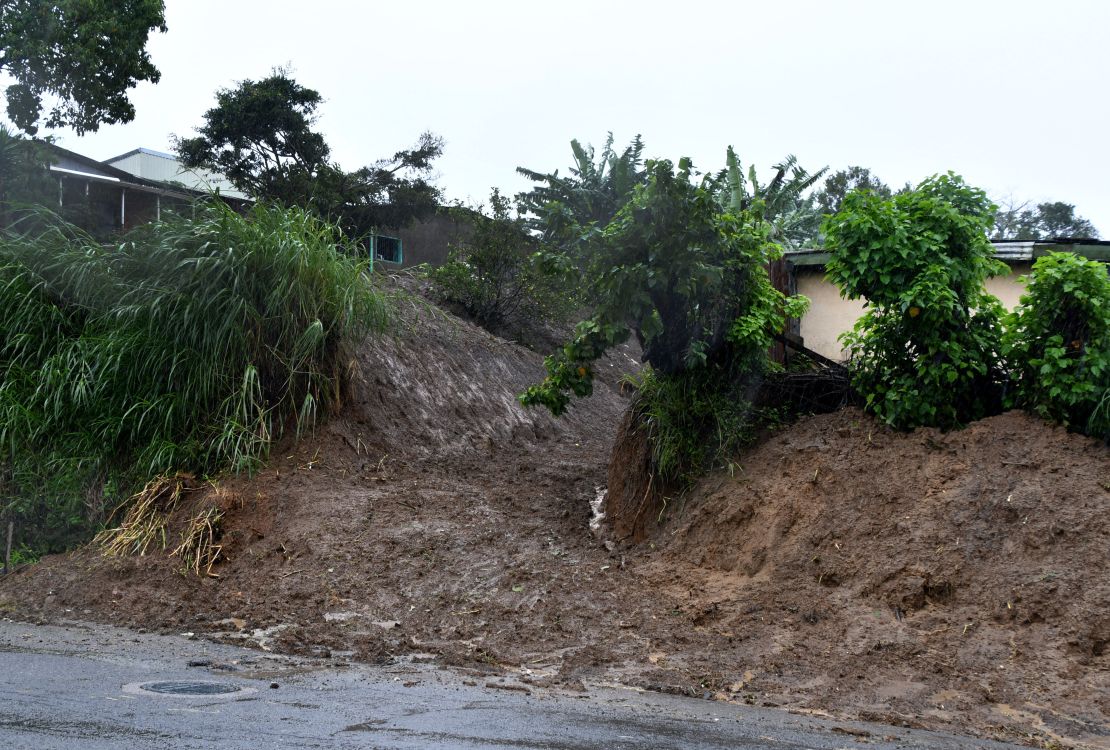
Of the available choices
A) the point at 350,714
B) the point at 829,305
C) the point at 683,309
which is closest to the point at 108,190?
the point at 829,305

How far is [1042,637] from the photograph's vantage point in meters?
6.18

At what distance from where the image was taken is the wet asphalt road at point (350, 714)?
4.60m

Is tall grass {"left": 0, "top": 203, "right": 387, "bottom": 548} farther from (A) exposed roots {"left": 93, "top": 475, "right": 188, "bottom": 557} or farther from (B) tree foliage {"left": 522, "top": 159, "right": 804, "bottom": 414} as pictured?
(B) tree foliage {"left": 522, "top": 159, "right": 804, "bottom": 414}

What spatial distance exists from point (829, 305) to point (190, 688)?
25.9ft

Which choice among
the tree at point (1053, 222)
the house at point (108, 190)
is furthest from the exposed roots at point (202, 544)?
the tree at point (1053, 222)

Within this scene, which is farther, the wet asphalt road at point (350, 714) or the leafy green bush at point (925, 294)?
the leafy green bush at point (925, 294)

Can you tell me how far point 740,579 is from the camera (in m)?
7.75

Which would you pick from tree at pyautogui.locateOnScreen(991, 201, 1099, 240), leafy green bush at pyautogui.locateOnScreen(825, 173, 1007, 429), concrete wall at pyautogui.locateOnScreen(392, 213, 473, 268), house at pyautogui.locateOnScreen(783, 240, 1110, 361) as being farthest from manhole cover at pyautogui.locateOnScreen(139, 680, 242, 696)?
tree at pyautogui.locateOnScreen(991, 201, 1099, 240)

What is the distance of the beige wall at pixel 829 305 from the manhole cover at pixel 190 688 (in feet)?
24.3

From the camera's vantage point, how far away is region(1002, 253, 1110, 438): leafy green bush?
7340mm

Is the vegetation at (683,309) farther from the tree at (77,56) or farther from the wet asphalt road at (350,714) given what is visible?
the tree at (77,56)

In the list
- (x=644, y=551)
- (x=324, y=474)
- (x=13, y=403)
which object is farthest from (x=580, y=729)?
(x=13, y=403)

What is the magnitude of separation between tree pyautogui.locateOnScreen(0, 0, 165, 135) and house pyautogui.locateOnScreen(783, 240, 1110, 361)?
36.5 feet

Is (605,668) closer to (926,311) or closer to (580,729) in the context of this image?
(580,729)
